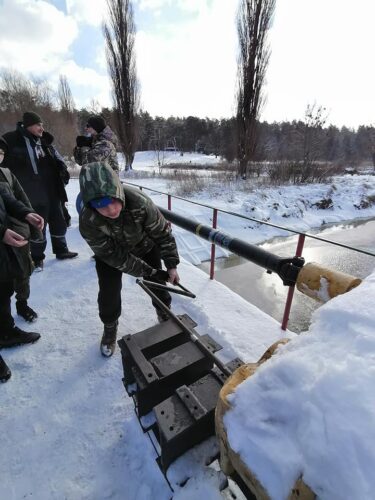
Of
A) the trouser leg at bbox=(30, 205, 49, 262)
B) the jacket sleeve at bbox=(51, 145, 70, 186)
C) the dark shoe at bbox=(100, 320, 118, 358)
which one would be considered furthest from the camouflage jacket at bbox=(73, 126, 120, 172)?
the dark shoe at bbox=(100, 320, 118, 358)

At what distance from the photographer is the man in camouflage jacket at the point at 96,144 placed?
112 inches

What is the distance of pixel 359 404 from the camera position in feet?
1.97

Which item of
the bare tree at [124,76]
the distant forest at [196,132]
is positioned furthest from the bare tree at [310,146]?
the bare tree at [124,76]

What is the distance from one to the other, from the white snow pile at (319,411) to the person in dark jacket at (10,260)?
1825mm

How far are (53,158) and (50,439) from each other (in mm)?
2848

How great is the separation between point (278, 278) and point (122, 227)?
3.44 m

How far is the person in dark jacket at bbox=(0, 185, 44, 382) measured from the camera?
6.14 ft

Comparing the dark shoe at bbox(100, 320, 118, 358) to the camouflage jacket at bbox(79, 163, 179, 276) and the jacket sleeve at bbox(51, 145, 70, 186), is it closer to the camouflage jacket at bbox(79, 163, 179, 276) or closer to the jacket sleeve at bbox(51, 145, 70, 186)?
the camouflage jacket at bbox(79, 163, 179, 276)

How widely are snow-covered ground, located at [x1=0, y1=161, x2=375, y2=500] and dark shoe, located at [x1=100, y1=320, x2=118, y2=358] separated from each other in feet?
0.19

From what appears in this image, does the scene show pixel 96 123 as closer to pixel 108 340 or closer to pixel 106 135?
pixel 106 135

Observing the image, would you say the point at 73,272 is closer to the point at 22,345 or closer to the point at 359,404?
the point at 22,345

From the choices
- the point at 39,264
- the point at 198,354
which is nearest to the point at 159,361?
the point at 198,354

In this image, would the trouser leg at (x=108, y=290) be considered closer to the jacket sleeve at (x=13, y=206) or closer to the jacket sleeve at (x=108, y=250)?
the jacket sleeve at (x=108, y=250)

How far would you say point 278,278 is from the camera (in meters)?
4.53
